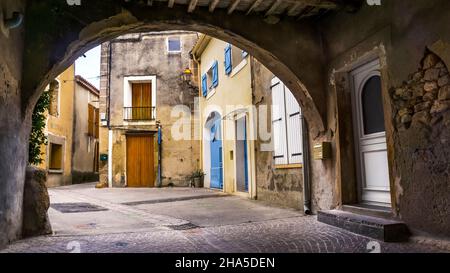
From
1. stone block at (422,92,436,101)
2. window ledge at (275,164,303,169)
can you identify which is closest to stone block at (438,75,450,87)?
stone block at (422,92,436,101)

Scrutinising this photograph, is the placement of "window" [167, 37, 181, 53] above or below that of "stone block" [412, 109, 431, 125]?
above

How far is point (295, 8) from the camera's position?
202 inches

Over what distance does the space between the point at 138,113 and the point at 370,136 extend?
493 inches

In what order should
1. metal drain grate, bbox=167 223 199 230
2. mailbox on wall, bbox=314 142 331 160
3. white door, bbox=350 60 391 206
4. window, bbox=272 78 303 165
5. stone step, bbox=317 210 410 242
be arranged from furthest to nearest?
window, bbox=272 78 303 165 → mailbox on wall, bbox=314 142 331 160 → metal drain grate, bbox=167 223 199 230 → white door, bbox=350 60 391 206 → stone step, bbox=317 210 410 242

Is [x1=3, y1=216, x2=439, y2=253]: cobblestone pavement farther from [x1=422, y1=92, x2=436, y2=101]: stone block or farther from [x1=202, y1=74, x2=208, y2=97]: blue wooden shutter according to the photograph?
[x1=202, y1=74, x2=208, y2=97]: blue wooden shutter

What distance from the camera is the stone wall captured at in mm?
3434

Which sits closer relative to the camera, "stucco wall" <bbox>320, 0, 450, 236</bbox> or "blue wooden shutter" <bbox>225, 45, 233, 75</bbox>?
"stucco wall" <bbox>320, 0, 450, 236</bbox>

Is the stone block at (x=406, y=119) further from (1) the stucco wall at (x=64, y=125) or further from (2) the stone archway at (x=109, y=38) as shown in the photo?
(1) the stucco wall at (x=64, y=125)

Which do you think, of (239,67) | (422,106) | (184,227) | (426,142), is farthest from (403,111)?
(239,67)

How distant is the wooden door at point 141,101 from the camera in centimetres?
1587

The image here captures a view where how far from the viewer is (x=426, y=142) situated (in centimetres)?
362

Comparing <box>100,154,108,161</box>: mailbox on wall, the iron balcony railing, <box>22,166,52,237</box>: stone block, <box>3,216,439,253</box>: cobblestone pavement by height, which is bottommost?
<box>3,216,439,253</box>: cobblestone pavement

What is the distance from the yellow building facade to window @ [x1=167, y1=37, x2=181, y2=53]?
1.27 metres

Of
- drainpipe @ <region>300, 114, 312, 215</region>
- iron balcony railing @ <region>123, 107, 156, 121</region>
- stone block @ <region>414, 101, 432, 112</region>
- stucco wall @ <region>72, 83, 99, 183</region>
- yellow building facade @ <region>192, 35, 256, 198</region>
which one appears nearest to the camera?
stone block @ <region>414, 101, 432, 112</region>
